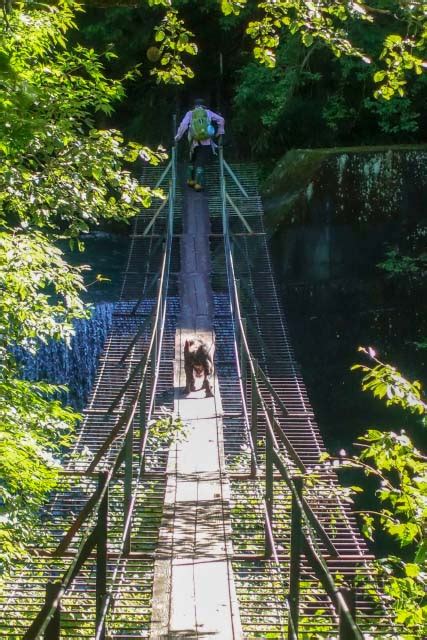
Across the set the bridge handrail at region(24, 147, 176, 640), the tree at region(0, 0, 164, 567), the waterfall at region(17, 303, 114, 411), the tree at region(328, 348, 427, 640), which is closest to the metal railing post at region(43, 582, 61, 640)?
the bridge handrail at region(24, 147, 176, 640)

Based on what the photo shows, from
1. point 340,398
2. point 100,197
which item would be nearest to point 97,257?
point 340,398

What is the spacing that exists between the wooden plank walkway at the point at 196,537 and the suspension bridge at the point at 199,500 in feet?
0.04

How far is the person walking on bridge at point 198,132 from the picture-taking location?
1373cm

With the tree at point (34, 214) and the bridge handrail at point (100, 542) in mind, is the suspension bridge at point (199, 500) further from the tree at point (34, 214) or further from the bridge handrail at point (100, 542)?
the tree at point (34, 214)

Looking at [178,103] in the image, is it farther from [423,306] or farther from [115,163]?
[115,163]

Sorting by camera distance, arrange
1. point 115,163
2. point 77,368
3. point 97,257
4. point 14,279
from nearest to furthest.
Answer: point 14,279, point 115,163, point 77,368, point 97,257

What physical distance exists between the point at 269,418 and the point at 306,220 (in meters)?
7.79

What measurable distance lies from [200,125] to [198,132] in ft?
0.38

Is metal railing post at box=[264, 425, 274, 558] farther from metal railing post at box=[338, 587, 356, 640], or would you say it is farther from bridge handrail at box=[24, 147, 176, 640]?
metal railing post at box=[338, 587, 356, 640]

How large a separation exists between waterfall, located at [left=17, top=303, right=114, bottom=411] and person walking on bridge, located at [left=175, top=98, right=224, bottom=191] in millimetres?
Result: 3154

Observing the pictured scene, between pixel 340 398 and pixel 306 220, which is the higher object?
pixel 306 220

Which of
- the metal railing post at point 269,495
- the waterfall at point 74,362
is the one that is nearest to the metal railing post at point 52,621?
the metal railing post at point 269,495

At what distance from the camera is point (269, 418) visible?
19.9 feet

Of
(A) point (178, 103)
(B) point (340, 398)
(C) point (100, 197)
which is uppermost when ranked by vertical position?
(A) point (178, 103)
